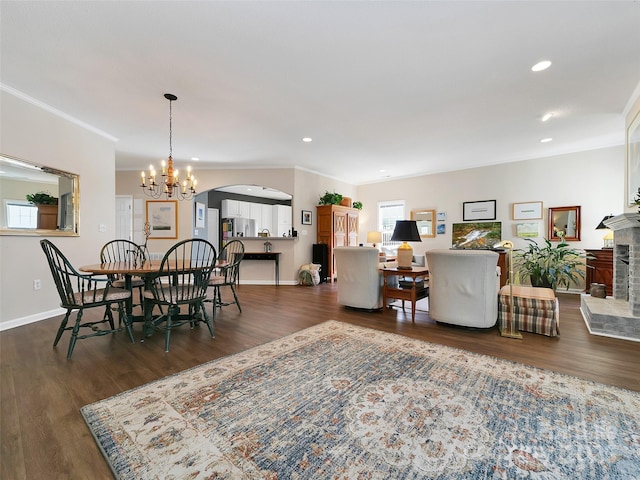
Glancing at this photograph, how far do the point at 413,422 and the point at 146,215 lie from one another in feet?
21.5

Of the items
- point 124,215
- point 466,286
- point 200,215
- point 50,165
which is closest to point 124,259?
point 50,165

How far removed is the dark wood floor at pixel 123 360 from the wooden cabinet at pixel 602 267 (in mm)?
1085

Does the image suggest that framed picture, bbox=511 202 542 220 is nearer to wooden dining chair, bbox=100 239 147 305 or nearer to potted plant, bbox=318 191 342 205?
potted plant, bbox=318 191 342 205

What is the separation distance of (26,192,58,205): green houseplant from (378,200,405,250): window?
6.63 meters

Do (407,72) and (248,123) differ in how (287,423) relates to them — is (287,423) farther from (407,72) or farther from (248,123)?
(248,123)

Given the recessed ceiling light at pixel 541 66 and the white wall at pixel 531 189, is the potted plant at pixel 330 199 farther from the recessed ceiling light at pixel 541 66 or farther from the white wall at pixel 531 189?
the recessed ceiling light at pixel 541 66

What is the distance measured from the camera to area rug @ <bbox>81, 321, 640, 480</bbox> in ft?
4.08

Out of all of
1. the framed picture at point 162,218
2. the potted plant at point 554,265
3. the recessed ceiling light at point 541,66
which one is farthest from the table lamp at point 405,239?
the framed picture at point 162,218

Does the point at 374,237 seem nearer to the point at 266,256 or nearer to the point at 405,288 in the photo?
the point at 266,256

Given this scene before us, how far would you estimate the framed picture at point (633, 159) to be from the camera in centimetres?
326

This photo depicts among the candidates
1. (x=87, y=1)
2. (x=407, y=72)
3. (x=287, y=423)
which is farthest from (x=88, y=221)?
(x=407, y=72)

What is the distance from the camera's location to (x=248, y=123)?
3947mm

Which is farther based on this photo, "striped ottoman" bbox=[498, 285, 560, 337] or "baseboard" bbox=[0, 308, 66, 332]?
"baseboard" bbox=[0, 308, 66, 332]

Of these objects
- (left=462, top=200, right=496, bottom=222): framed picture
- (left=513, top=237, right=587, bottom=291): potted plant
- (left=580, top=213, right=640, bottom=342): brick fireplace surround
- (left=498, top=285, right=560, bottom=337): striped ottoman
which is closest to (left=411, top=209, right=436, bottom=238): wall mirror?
(left=462, top=200, right=496, bottom=222): framed picture
